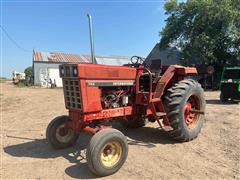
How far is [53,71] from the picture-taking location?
36.7 m

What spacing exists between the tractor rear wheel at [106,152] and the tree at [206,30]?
20.2 m

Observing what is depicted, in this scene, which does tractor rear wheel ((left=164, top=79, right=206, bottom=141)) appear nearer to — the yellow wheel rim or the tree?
the yellow wheel rim

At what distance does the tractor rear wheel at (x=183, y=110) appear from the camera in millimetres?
5980

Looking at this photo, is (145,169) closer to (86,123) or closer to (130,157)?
(130,157)

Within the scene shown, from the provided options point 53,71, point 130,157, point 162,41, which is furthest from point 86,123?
point 53,71

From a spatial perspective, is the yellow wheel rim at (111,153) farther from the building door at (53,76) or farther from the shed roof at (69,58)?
the shed roof at (69,58)

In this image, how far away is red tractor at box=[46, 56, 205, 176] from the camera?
183 inches

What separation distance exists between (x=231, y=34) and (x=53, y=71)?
21869mm

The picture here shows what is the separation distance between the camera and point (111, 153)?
471 centimetres

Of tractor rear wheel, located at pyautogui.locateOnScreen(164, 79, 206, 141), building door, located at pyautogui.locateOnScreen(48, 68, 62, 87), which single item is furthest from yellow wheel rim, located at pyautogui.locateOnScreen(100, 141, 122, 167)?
building door, located at pyautogui.locateOnScreen(48, 68, 62, 87)

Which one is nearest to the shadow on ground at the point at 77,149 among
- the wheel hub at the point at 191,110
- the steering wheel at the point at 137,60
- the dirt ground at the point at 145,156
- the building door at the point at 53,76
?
the dirt ground at the point at 145,156

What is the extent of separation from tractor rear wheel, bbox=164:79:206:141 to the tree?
17681 millimetres

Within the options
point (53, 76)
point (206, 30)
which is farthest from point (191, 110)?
point (53, 76)

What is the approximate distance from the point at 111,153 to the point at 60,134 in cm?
153
